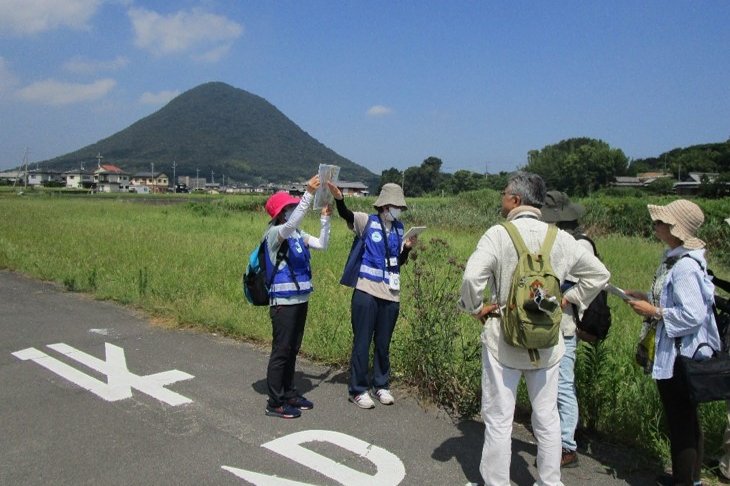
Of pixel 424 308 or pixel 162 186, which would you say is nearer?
pixel 424 308

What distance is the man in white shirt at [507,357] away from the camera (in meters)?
2.68

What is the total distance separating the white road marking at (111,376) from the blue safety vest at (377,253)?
175 centimetres

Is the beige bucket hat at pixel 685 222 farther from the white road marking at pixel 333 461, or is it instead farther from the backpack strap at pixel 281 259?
the backpack strap at pixel 281 259

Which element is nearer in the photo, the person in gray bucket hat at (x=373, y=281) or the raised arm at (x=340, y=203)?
the raised arm at (x=340, y=203)

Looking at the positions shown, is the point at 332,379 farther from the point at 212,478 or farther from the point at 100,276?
the point at 100,276

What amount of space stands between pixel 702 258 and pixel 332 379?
10.2 ft

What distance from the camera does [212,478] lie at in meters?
3.04

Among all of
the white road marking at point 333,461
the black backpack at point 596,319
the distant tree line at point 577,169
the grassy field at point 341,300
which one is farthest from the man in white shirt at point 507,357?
the distant tree line at point 577,169

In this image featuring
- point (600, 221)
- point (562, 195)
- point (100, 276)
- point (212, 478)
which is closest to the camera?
point (212, 478)

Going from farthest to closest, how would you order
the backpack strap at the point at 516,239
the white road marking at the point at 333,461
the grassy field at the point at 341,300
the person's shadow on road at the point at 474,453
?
the grassy field at the point at 341,300 < the person's shadow on road at the point at 474,453 < the white road marking at the point at 333,461 < the backpack strap at the point at 516,239

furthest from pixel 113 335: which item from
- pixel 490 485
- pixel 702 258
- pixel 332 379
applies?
pixel 702 258

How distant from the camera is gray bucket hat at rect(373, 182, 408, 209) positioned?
4.14 metres

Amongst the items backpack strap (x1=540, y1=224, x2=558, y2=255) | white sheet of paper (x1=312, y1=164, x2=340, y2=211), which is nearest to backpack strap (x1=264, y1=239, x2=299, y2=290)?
white sheet of paper (x1=312, y1=164, x2=340, y2=211)

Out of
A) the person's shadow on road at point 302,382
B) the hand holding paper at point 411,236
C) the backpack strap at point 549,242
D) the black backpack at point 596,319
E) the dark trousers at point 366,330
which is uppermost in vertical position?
the backpack strap at point 549,242
